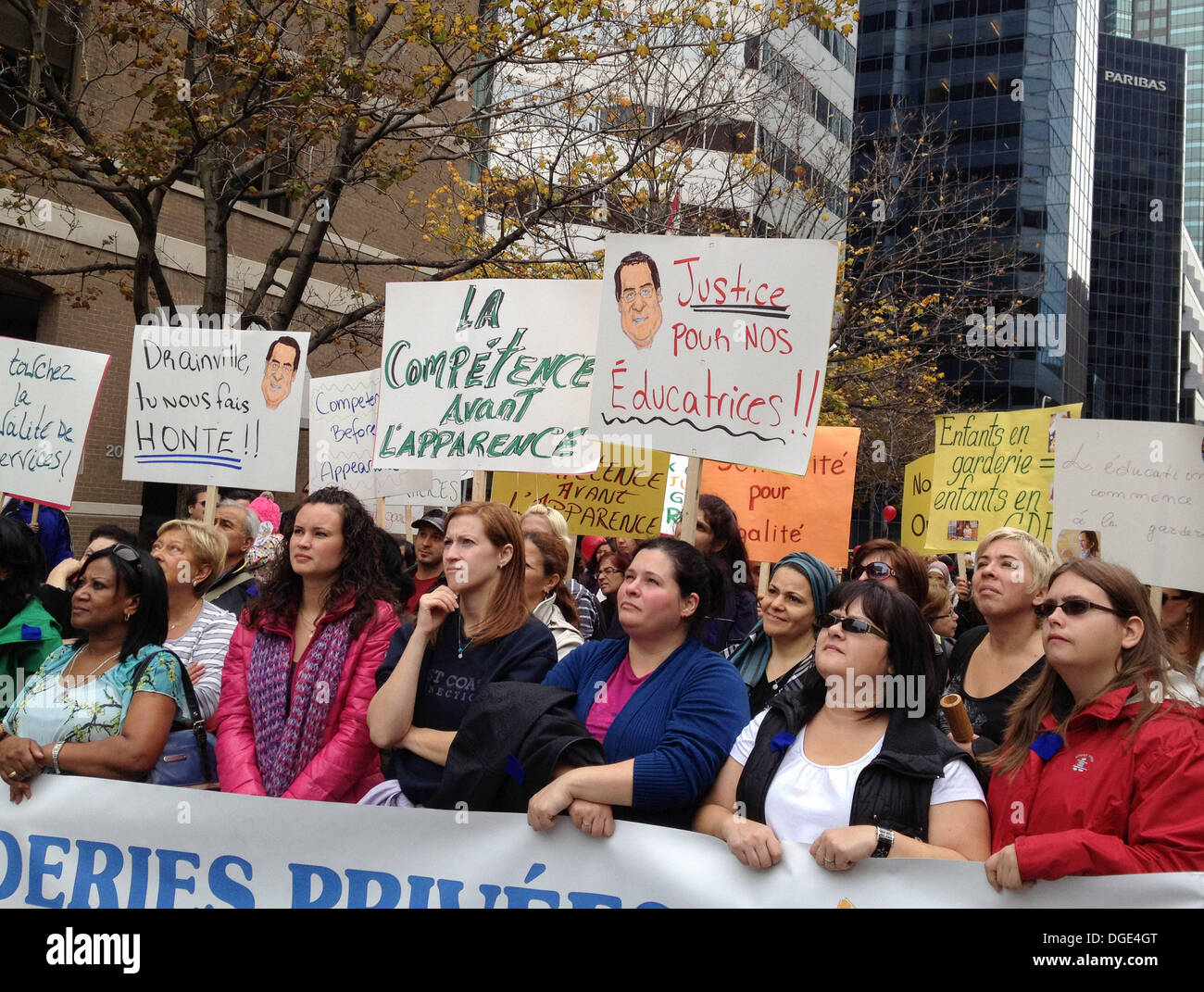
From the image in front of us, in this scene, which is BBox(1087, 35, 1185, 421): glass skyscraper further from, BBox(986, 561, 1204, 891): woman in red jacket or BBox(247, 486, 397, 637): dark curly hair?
BBox(986, 561, 1204, 891): woman in red jacket

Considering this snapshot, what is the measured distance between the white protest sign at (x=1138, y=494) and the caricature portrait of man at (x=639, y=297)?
222cm

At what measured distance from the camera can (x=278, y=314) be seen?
12.1 meters

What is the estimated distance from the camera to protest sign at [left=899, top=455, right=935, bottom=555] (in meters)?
10.7

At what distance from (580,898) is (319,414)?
210 inches

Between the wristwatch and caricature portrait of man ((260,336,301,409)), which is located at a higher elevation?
caricature portrait of man ((260,336,301,409))

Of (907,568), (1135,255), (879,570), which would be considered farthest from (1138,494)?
(1135,255)

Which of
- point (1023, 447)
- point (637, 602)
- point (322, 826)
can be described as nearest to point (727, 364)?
point (637, 602)

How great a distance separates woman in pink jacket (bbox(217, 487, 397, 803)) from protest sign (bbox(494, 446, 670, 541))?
298 centimetres

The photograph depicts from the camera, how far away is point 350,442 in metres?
7.88

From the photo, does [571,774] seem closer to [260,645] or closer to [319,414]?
[260,645]

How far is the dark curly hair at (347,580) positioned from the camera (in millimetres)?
4250

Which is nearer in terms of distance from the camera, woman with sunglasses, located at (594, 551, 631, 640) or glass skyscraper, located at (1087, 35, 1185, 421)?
woman with sunglasses, located at (594, 551, 631, 640)

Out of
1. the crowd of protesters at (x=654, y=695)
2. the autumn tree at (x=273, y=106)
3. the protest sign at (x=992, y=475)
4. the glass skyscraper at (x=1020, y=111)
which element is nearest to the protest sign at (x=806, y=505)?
the protest sign at (x=992, y=475)

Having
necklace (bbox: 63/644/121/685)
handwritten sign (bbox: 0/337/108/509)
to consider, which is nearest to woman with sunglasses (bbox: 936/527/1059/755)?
necklace (bbox: 63/644/121/685)
